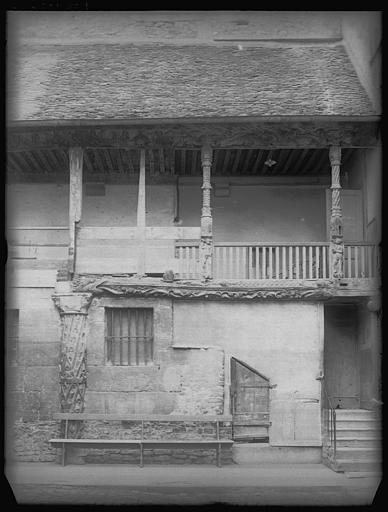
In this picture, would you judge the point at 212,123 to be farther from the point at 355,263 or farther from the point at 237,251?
the point at 355,263

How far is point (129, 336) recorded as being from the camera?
17.0 metres

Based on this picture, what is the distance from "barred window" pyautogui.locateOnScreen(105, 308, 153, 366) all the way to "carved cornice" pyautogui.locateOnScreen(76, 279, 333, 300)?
13.5 inches

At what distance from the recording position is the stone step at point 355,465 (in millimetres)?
15250

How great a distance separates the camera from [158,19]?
62.5 ft

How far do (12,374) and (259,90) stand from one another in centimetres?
657

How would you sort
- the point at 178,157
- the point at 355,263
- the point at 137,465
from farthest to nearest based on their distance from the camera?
the point at 178,157 < the point at 355,263 < the point at 137,465

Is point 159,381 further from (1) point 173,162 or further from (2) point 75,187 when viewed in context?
(1) point 173,162

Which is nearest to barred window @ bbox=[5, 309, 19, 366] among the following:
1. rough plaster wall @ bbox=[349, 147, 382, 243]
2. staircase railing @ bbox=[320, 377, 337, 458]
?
staircase railing @ bbox=[320, 377, 337, 458]

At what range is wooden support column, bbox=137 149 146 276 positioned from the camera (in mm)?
17078

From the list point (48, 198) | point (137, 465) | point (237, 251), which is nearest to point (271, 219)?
point (237, 251)

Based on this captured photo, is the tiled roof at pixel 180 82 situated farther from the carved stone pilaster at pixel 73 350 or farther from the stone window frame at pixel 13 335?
the stone window frame at pixel 13 335

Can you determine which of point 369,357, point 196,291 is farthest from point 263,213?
point 369,357

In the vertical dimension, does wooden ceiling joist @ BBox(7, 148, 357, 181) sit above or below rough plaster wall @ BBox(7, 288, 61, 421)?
above

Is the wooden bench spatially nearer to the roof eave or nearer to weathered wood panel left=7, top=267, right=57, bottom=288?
weathered wood panel left=7, top=267, right=57, bottom=288
